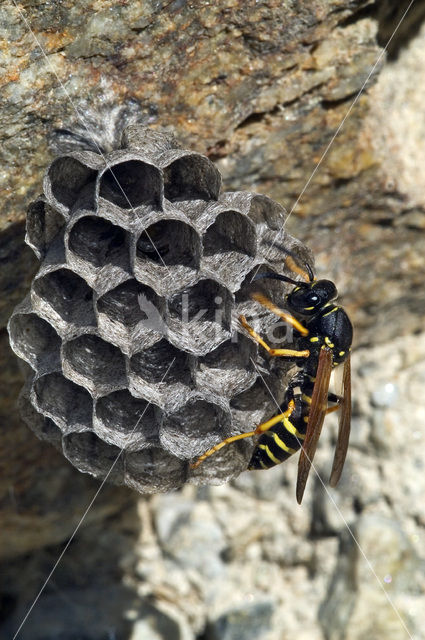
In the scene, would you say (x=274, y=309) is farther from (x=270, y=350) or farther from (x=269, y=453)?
(x=269, y=453)

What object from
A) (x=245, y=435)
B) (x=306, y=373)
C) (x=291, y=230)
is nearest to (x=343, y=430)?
(x=306, y=373)

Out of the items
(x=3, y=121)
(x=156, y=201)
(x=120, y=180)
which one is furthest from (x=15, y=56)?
(x=156, y=201)

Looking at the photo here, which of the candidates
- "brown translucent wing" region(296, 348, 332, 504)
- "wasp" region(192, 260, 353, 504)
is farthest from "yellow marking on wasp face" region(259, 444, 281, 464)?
"brown translucent wing" region(296, 348, 332, 504)

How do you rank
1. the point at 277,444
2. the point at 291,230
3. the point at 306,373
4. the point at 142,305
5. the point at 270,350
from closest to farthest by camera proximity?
the point at 142,305 < the point at 270,350 < the point at 277,444 < the point at 306,373 < the point at 291,230

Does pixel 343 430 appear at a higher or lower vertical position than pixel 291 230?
lower

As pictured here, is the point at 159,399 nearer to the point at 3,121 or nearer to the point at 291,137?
the point at 3,121

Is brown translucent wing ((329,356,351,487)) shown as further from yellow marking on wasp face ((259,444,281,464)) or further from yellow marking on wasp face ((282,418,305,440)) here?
yellow marking on wasp face ((259,444,281,464))

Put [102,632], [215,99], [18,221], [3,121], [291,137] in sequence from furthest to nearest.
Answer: [102,632] → [291,137] → [215,99] → [18,221] → [3,121]

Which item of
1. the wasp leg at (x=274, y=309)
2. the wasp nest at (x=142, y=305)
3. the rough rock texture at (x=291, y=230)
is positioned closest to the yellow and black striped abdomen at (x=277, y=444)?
the wasp nest at (x=142, y=305)
